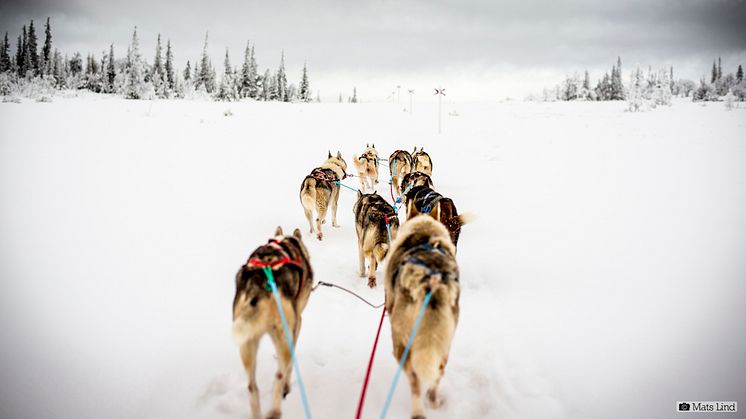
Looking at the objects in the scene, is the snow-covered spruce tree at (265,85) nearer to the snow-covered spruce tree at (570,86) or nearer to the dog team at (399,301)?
the snow-covered spruce tree at (570,86)

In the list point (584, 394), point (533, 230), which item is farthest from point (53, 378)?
point (533, 230)

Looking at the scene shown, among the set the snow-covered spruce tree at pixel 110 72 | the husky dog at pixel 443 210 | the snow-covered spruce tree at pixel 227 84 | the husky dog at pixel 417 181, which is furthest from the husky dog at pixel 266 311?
the snow-covered spruce tree at pixel 110 72

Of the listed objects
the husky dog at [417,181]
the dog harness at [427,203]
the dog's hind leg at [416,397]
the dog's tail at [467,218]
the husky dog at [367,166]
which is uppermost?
the husky dog at [367,166]

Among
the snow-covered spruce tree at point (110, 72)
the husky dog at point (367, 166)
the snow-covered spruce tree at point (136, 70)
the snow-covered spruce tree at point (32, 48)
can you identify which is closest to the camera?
the husky dog at point (367, 166)

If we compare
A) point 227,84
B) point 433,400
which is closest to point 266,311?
point 433,400

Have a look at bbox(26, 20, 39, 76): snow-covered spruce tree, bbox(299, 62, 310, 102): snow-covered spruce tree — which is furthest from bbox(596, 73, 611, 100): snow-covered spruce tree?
bbox(26, 20, 39, 76): snow-covered spruce tree

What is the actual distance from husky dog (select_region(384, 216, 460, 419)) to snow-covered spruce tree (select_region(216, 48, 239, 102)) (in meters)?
45.8

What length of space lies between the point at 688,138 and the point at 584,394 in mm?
13680

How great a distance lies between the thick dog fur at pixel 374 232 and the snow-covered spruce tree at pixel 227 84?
43.4m

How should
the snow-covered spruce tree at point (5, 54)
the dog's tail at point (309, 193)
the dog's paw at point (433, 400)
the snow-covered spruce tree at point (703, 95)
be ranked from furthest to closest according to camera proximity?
the snow-covered spruce tree at point (5, 54), the snow-covered spruce tree at point (703, 95), the dog's tail at point (309, 193), the dog's paw at point (433, 400)

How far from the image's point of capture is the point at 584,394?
3.03 m

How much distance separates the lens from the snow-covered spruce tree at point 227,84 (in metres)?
45.5

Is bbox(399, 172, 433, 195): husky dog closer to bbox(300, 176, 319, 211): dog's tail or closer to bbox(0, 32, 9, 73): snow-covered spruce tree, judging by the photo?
bbox(300, 176, 319, 211): dog's tail

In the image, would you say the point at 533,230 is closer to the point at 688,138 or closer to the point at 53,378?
the point at 53,378
